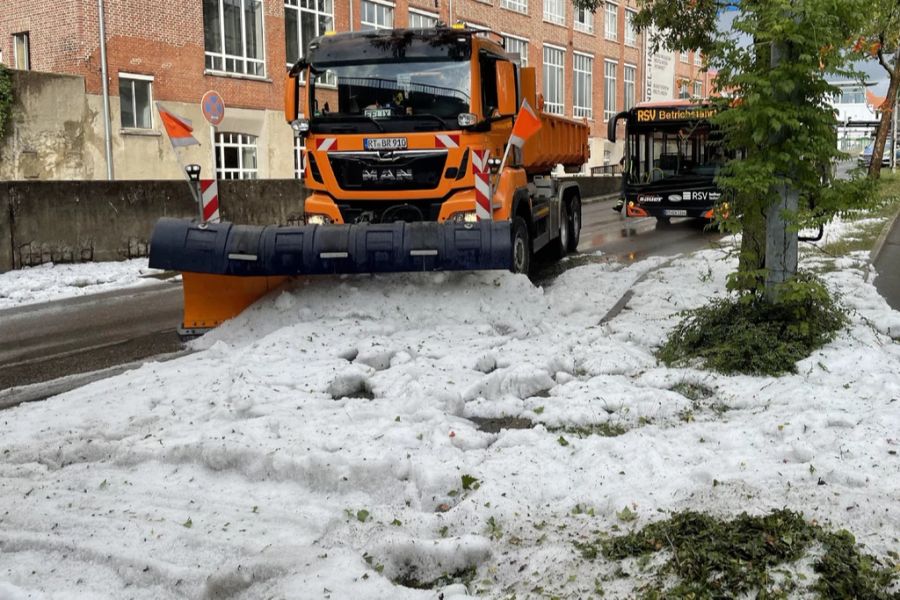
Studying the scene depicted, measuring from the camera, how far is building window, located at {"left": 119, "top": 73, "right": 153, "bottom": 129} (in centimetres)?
2595

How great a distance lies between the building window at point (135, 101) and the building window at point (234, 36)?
98.7 inches

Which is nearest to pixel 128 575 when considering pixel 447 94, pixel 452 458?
pixel 452 458

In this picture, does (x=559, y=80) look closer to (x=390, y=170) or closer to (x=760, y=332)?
(x=390, y=170)

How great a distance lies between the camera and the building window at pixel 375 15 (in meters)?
34.6

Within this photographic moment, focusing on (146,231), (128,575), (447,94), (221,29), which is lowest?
(128,575)

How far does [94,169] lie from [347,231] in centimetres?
1874

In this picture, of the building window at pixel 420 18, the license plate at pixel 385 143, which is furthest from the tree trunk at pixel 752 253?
the building window at pixel 420 18

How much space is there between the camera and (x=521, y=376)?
6238 millimetres

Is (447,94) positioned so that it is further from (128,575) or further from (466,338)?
(128,575)

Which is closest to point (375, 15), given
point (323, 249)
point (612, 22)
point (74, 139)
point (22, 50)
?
point (22, 50)

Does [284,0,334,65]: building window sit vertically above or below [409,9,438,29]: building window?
below

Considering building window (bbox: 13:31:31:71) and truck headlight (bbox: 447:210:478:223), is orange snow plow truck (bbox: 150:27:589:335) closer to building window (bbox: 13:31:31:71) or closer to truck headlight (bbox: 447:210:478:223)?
truck headlight (bbox: 447:210:478:223)

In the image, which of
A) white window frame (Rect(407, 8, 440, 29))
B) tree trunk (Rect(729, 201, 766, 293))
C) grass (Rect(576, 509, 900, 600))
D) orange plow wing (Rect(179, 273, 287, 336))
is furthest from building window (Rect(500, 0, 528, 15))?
grass (Rect(576, 509, 900, 600))

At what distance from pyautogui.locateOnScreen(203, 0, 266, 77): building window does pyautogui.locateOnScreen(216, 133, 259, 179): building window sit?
6.90 feet
